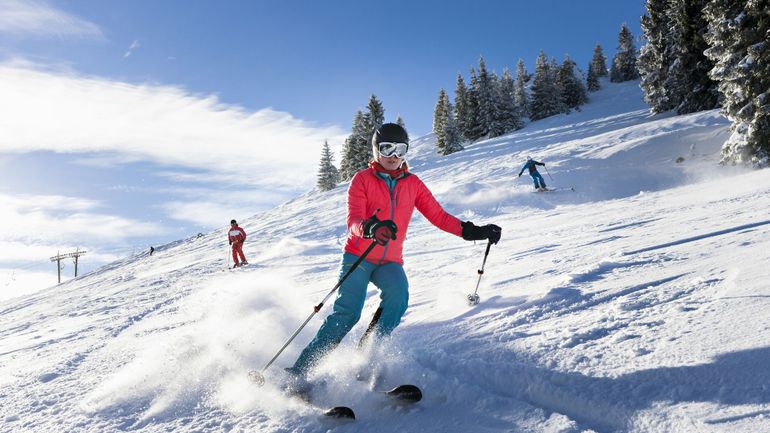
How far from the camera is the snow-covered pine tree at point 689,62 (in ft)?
93.6

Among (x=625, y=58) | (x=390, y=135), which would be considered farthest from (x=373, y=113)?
(x=625, y=58)

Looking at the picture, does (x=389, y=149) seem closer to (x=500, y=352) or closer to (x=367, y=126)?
(x=500, y=352)

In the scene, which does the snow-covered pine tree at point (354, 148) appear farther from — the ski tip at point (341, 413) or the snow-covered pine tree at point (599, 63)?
the snow-covered pine tree at point (599, 63)

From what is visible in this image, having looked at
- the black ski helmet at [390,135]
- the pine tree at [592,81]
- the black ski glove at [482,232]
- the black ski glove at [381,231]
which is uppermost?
the pine tree at [592,81]

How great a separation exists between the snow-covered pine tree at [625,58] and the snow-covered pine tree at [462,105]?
4069cm

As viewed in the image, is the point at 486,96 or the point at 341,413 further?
the point at 486,96

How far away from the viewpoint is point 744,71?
1584 centimetres

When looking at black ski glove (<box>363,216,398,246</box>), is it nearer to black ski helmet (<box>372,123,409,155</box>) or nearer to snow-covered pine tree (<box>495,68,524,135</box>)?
black ski helmet (<box>372,123,409,155</box>)

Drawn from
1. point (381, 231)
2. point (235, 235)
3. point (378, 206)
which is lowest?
point (235, 235)

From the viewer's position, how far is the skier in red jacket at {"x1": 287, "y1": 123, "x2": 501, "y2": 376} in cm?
338

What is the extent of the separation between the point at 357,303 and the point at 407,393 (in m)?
0.93

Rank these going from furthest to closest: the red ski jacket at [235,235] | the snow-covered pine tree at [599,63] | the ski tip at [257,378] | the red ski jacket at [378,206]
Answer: the snow-covered pine tree at [599,63] → the red ski jacket at [235,235] → the red ski jacket at [378,206] → the ski tip at [257,378]

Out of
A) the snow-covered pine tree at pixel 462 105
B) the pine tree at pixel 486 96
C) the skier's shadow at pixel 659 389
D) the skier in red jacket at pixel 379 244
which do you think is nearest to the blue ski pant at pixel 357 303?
the skier in red jacket at pixel 379 244

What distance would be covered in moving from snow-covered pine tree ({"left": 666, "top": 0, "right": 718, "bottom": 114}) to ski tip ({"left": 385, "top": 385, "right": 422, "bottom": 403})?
113ft
